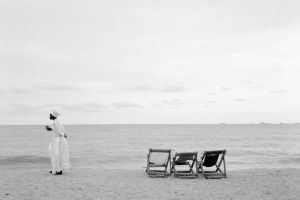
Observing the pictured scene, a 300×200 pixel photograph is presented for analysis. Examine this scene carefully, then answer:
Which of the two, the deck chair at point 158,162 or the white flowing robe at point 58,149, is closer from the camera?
the white flowing robe at point 58,149

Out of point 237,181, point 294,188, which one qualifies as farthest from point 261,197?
point 237,181

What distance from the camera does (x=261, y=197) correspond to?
7879mm

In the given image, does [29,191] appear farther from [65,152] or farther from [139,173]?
[139,173]

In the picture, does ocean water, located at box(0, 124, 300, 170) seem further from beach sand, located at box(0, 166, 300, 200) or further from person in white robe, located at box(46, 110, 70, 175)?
person in white robe, located at box(46, 110, 70, 175)

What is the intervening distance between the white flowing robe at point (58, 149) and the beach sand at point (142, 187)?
1.26ft

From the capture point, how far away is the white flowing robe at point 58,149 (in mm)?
10914

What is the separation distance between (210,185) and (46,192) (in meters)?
4.18

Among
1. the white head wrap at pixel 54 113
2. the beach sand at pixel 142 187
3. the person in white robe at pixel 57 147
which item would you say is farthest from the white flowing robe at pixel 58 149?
the beach sand at pixel 142 187

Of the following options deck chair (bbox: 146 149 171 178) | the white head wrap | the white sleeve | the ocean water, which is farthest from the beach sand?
the ocean water

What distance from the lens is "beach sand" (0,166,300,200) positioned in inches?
316

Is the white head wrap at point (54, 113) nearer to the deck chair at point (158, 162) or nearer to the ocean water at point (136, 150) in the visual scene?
the deck chair at point (158, 162)

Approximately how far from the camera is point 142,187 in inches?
366

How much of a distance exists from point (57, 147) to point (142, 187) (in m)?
3.23

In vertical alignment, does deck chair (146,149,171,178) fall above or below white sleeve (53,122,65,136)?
below
